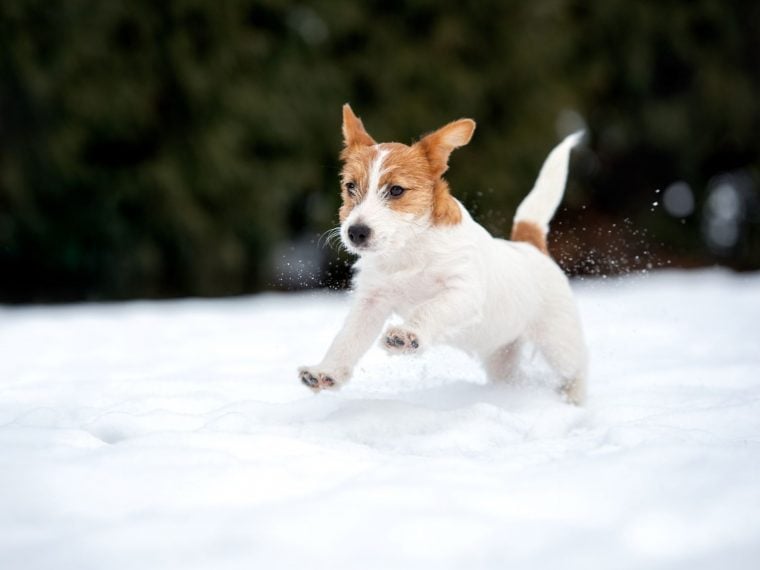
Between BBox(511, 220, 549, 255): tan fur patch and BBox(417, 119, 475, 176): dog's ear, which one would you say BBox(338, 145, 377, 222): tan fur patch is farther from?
BBox(511, 220, 549, 255): tan fur patch

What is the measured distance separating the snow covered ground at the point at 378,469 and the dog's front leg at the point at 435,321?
0.27 m

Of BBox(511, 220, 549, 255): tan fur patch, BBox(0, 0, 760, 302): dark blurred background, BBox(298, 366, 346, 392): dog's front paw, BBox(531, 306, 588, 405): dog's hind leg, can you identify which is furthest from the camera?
BBox(0, 0, 760, 302): dark blurred background

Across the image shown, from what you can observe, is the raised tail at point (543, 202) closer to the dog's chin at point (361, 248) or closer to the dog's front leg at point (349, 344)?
the dog's front leg at point (349, 344)

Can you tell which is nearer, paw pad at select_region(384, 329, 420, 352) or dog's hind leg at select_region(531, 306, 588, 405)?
paw pad at select_region(384, 329, 420, 352)

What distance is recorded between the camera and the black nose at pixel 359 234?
121 inches

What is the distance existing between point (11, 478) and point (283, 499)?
695mm

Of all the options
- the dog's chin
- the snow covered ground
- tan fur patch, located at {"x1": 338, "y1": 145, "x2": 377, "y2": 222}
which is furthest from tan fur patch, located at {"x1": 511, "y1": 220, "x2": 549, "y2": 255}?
the dog's chin

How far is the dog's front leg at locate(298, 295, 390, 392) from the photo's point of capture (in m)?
3.08

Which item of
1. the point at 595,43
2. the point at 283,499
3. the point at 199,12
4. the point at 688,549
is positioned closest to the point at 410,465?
the point at 283,499

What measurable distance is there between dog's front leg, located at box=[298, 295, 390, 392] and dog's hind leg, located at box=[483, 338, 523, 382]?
75 centimetres

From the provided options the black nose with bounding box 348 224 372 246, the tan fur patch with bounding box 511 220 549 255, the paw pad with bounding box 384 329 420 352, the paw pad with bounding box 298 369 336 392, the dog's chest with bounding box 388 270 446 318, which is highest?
the black nose with bounding box 348 224 372 246

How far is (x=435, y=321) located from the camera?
123 inches

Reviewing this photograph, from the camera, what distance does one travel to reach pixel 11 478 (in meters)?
2.34

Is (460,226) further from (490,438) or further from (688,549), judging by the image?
(688,549)
